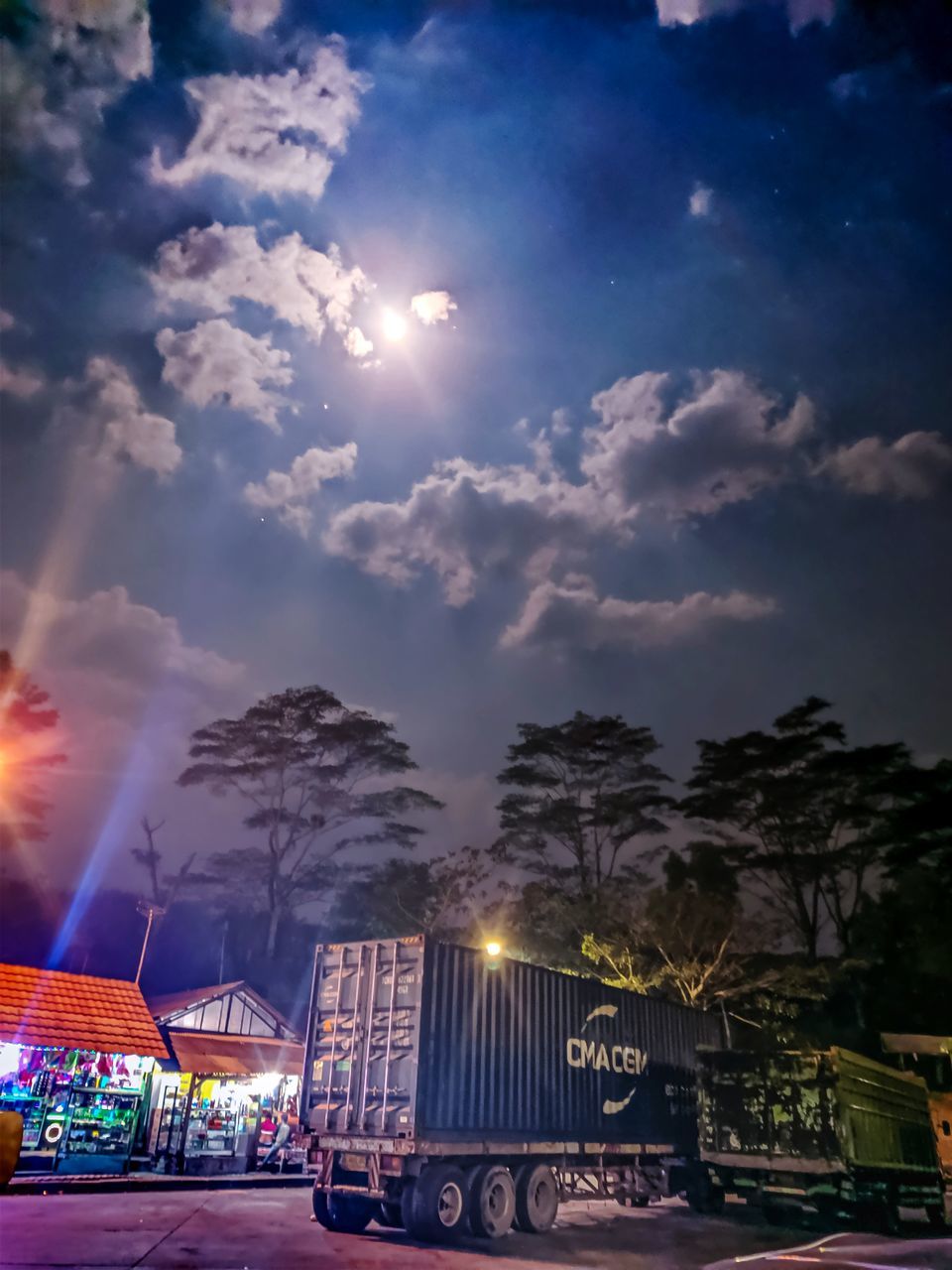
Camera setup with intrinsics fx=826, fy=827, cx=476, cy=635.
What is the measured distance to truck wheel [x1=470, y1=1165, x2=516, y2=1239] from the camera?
39.5ft

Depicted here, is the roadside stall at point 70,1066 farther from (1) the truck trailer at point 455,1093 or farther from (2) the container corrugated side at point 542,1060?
(2) the container corrugated side at point 542,1060

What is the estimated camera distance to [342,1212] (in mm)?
12172

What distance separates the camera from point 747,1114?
1557cm

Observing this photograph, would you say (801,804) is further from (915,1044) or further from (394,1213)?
(394,1213)

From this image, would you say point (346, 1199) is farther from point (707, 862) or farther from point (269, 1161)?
Result: point (707, 862)

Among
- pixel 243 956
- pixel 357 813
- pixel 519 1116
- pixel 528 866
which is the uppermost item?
pixel 357 813

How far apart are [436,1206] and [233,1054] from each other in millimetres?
13832

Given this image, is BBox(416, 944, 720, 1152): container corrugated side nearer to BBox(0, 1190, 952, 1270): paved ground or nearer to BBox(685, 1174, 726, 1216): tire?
BBox(685, 1174, 726, 1216): tire

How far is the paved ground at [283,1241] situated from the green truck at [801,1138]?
843mm

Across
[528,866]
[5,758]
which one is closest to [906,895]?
[528,866]

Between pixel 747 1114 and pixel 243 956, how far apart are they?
41158 mm

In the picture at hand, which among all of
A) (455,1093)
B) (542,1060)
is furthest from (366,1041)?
(542,1060)

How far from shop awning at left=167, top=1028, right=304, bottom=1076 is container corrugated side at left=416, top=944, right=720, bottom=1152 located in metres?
8.70

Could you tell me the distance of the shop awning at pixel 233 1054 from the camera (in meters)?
21.4
